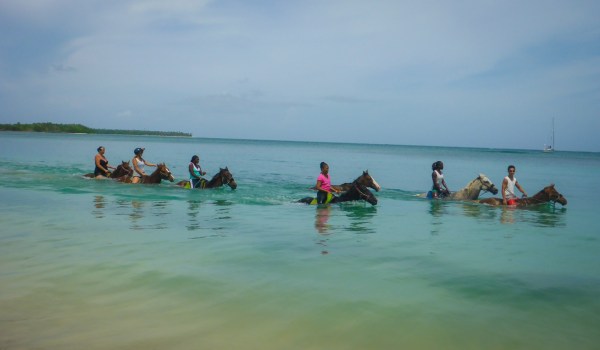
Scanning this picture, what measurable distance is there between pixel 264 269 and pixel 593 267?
6536 mm

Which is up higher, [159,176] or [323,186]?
[323,186]

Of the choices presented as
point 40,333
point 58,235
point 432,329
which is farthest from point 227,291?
point 58,235

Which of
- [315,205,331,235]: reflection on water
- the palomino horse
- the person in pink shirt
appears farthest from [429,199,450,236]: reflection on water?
the palomino horse

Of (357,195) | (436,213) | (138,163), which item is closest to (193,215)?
(357,195)

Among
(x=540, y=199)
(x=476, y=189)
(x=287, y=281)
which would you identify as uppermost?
(x=476, y=189)

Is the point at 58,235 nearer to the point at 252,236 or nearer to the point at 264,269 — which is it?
the point at 252,236

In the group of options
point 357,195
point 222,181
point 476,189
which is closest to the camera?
point 357,195

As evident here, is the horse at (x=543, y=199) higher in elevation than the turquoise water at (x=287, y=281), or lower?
higher

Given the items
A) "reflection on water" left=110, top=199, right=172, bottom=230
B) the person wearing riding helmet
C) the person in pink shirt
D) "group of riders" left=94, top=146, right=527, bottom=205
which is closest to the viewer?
"reflection on water" left=110, top=199, right=172, bottom=230

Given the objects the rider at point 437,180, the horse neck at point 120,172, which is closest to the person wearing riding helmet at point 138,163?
the horse neck at point 120,172

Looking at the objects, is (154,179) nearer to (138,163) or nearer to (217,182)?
(138,163)

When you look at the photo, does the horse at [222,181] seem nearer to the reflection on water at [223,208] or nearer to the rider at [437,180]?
the reflection on water at [223,208]

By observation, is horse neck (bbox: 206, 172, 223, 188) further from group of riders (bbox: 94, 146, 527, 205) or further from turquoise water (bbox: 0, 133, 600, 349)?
turquoise water (bbox: 0, 133, 600, 349)

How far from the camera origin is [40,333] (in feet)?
17.5
